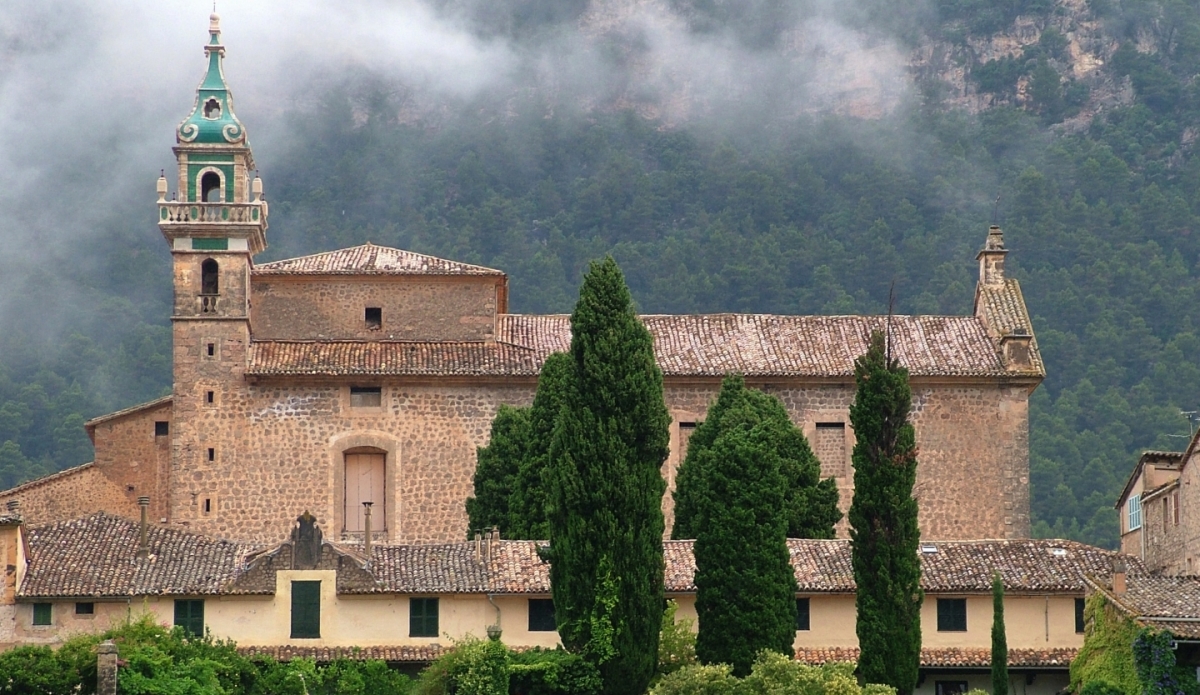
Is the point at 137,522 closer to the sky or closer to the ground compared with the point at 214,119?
closer to the ground

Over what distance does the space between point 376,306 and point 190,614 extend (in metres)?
12.5

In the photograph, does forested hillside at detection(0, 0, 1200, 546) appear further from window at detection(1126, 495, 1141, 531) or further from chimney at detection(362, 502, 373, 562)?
chimney at detection(362, 502, 373, 562)

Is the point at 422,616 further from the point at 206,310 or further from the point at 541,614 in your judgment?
the point at 206,310

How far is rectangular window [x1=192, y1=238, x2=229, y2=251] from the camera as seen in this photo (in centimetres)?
5659

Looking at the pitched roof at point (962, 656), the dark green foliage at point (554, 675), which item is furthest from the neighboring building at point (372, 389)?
the dark green foliage at point (554, 675)

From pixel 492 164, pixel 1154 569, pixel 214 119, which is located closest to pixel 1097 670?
pixel 1154 569

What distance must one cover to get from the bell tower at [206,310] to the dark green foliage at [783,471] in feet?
33.3

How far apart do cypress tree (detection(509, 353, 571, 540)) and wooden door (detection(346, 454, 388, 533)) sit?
5.27 meters

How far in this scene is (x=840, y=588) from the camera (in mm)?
47250

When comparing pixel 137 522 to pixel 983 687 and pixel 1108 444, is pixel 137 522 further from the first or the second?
pixel 1108 444

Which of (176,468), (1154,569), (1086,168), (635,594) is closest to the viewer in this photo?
(635,594)

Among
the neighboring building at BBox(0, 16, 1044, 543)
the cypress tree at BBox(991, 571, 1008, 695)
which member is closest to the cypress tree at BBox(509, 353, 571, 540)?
the neighboring building at BBox(0, 16, 1044, 543)

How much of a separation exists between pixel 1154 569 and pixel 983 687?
18.3 ft

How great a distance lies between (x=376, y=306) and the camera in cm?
5797
